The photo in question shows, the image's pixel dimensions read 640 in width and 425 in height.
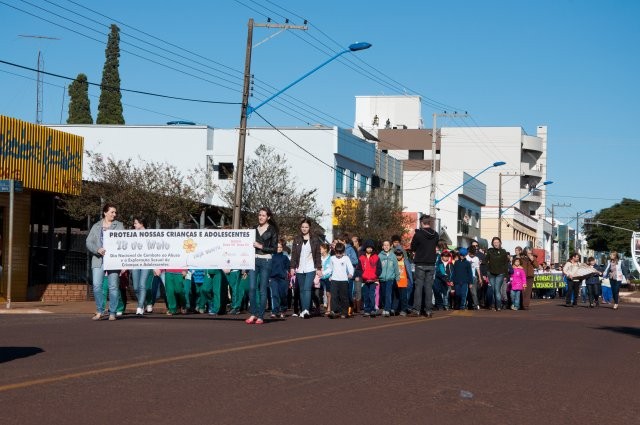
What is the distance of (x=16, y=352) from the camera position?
427 inches

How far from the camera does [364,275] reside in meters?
21.7

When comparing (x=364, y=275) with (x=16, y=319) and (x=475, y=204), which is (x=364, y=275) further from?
(x=475, y=204)

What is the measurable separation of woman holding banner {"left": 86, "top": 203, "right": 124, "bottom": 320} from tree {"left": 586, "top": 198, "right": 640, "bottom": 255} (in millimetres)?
126332

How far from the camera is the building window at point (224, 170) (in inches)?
2251

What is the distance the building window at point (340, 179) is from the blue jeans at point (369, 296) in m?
36.9

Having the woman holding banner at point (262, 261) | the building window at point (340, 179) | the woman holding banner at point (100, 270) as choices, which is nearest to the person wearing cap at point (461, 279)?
the woman holding banner at point (262, 261)

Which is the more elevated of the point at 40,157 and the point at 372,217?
the point at 40,157

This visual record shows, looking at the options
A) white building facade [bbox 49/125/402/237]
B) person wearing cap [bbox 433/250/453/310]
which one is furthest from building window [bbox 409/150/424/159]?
person wearing cap [bbox 433/250/453/310]

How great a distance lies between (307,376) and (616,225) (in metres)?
141

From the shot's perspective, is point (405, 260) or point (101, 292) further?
point (405, 260)

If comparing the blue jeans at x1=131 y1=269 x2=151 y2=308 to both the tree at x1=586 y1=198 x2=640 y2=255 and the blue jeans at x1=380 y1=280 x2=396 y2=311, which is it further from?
the tree at x1=586 y1=198 x2=640 y2=255

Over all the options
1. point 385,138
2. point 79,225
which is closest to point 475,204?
point 385,138

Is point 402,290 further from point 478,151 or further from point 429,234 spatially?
point 478,151

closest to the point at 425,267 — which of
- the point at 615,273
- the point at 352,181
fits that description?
the point at 615,273
